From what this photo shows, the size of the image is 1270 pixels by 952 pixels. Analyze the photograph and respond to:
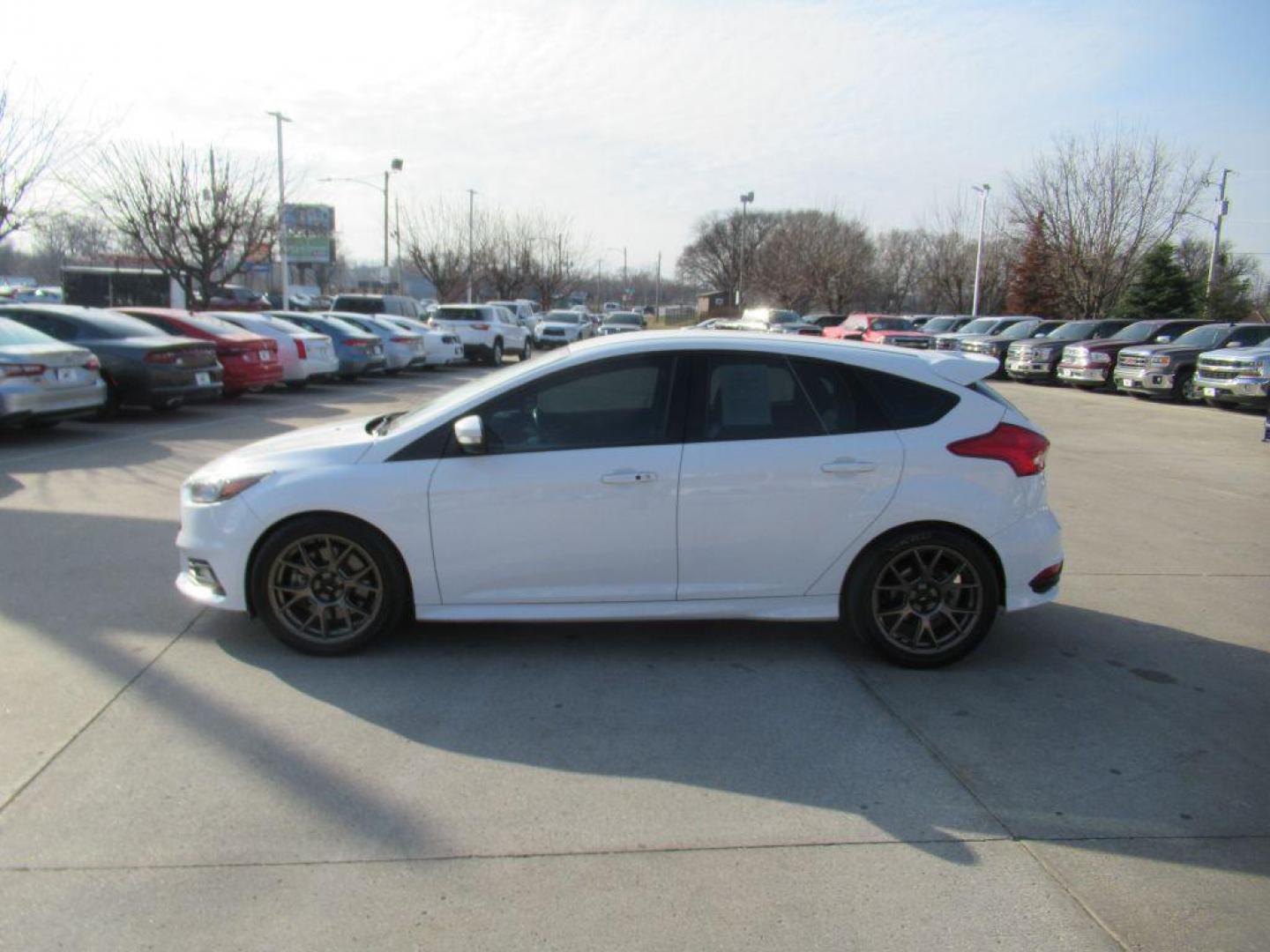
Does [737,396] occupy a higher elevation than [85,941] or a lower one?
higher

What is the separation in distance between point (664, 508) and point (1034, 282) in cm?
4889

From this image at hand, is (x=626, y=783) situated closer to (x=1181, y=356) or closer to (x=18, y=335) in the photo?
(x=18, y=335)

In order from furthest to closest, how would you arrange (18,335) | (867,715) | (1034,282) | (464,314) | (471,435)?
(1034,282) < (464,314) < (18,335) < (471,435) < (867,715)

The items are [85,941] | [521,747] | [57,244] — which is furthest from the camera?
[57,244]

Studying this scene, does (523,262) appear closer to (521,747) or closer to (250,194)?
(250,194)

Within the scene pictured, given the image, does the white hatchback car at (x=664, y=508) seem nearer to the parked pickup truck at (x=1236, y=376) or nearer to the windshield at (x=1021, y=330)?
the parked pickup truck at (x=1236, y=376)

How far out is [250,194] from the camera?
31453 mm

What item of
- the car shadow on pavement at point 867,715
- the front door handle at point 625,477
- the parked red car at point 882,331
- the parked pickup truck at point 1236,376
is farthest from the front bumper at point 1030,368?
the front door handle at point 625,477

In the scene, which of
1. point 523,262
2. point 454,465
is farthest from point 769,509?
point 523,262

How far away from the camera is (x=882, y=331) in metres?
28.8

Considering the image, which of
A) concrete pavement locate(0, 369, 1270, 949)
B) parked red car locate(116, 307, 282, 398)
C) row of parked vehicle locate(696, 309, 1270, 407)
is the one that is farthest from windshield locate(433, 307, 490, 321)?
concrete pavement locate(0, 369, 1270, 949)

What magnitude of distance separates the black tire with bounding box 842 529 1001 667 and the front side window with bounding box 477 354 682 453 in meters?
1.18

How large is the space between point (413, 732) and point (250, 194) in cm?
3147

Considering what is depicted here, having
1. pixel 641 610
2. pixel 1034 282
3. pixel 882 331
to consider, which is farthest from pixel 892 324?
pixel 641 610
